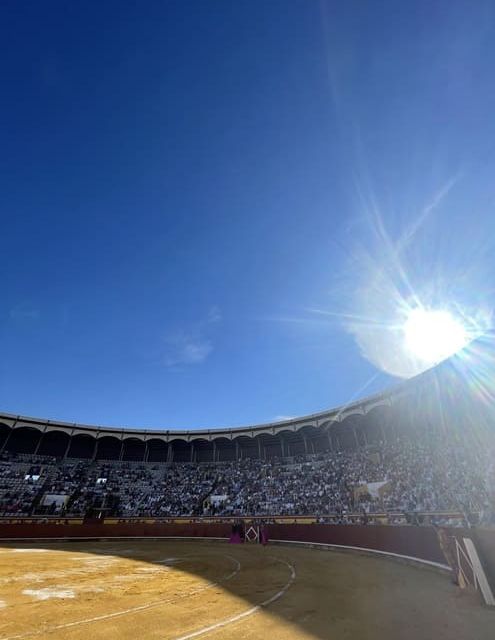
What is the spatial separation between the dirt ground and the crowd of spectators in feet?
37.2

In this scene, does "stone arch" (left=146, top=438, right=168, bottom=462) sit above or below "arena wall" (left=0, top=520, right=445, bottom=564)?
above

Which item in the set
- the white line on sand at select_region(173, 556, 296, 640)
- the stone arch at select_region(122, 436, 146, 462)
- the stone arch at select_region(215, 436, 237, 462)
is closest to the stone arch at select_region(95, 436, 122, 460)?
the stone arch at select_region(122, 436, 146, 462)

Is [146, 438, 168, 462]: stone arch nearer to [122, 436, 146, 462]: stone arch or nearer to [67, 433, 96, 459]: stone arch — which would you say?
[122, 436, 146, 462]: stone arch

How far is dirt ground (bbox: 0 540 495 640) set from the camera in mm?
5551

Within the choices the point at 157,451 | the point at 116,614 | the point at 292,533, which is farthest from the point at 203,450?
the point at 116,614

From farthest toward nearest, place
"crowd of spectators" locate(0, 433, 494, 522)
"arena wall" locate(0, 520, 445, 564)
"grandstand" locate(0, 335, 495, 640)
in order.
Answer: "crowd of spectators" locate(0, 433, 494, 522)
"arena wall" locate(0, 520, 445, 564)
"grandstand" locate(0, 335, 495, 640)

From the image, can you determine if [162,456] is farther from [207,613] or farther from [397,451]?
[207,613]

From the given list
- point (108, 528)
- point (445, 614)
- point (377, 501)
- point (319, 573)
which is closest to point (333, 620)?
point (445, 614)

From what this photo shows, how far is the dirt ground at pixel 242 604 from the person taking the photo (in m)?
5.55

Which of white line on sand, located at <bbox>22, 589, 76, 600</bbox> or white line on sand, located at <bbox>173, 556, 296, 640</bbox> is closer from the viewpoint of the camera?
white line on sand, located at <bbox>173, 556, 296, 640</bbox>

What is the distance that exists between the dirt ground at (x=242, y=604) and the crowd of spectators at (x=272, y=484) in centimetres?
1134

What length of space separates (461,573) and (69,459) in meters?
44.5

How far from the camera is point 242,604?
23.8 ft

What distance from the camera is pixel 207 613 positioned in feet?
21.6
